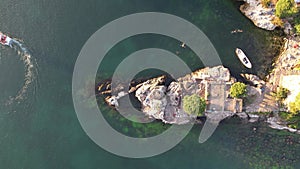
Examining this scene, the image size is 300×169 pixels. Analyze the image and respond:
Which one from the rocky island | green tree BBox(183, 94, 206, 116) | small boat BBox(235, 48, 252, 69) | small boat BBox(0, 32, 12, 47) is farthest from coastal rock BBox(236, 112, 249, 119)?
small boat BBox(0, 32, 12, 47)

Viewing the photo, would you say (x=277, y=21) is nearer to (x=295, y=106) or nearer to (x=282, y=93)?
(x=282, y=93)

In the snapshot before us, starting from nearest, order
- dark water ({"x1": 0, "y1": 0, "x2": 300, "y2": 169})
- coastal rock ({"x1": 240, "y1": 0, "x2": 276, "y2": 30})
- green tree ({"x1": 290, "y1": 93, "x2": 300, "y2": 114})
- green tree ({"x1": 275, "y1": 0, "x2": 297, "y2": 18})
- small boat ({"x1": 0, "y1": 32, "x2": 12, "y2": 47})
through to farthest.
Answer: green tree ({"x1": 290, "y1": 93, "x2": 300, "y2": 114}) → green tree ({"x1": 275, "y1": 0, "x2": 297, "y2": 18}) → small boat ({"x1": 0, "y1": 32, "x2": 12, "y2": 47}) → coastal rock ({"x1": 240, "y1": 0, "x2": 276, "y2": 30}) → dark water ({"x1": 0, "y1": 0, "x2": 300, "y2": 169})

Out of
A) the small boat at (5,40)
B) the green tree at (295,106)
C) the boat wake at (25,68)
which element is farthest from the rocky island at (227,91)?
the small boat at (5,40)

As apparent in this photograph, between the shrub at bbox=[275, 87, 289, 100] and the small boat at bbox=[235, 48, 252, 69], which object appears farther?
the small boat at bbox=[235, 48, 252, 69]

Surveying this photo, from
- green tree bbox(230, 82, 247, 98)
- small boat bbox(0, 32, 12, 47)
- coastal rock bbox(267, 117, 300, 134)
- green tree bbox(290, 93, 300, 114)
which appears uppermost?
small boat bbox(0, 32, 12, 47)

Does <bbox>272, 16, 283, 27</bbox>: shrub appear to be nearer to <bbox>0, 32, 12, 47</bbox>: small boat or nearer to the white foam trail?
the white foam trail

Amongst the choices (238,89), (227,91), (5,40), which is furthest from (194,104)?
(5,40)

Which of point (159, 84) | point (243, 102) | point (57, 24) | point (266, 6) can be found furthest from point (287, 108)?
point (57, 24)
